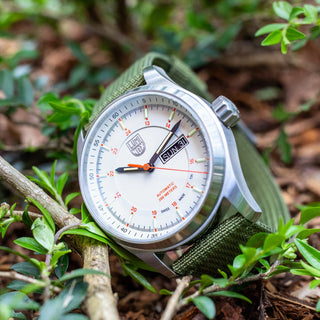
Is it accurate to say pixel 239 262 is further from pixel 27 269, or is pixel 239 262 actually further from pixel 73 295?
pixel 27 269

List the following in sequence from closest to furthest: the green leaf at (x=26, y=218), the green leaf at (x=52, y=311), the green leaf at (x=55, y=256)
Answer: the green leaf at (x=52, y=311)
the green leaf at (x=55, y=256)
the green leaf at (x=26, y=218)

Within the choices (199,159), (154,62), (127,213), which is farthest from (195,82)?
(127,213)

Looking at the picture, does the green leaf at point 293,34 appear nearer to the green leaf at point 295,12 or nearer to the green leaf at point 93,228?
the green leaf at point 295,12

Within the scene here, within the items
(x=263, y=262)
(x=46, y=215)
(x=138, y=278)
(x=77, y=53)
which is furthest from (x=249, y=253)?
(x=77, y=53)

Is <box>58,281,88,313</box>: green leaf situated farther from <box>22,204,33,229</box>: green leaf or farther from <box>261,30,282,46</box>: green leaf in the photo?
<box>261,30,282,46</box>: green leaf

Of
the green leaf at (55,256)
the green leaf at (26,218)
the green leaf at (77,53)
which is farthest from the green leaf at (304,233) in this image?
the green leaf at (77,53)

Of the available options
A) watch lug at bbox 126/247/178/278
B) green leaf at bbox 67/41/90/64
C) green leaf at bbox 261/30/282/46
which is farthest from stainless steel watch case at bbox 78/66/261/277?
green leaf at bbox 67/41/90/64
